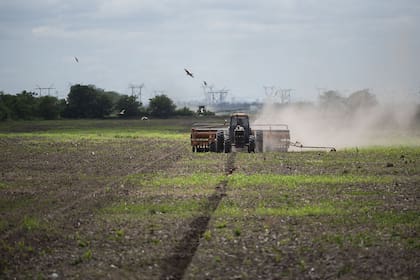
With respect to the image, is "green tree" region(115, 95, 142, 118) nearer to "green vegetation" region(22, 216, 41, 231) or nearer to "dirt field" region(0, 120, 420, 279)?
"dirt field" region(0, 120, 420, 279)

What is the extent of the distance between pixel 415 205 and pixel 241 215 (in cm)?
548

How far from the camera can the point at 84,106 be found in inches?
5999

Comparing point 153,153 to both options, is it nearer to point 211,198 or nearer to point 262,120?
point 211,198

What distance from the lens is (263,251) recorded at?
50.6 ft

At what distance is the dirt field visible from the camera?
14008 millimetres

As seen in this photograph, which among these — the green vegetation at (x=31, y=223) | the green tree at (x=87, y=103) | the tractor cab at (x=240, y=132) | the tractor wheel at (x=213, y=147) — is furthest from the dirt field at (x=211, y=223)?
the green tree at (x=87, y=103)

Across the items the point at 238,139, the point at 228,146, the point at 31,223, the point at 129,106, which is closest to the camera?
the point at 31,223

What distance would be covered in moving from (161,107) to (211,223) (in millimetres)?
138591

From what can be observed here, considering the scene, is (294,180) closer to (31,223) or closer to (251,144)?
(31,223)

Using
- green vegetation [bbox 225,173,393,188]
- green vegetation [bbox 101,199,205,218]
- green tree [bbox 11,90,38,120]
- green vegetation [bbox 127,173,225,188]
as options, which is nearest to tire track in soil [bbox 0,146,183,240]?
green vegetation [bbox 127,173,225,188]

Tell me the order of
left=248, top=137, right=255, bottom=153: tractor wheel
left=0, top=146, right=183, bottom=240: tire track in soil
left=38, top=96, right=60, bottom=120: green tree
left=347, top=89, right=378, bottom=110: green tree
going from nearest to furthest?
1. left=0, top=146, right=183, bottom=240: tire track in soil
2. left=248, top=137, right=255, bottom=153: tractor wheel
3. left=347, top=89, right=378, bottom=110: green tree
4. left=38, top=96, right=60, bottom=120: green tree

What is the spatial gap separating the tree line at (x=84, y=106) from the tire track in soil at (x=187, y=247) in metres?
119

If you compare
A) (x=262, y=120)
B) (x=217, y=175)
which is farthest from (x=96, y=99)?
(x=217, y=175)

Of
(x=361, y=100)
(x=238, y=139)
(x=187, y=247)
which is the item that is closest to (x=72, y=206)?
(x=187, y=247)
